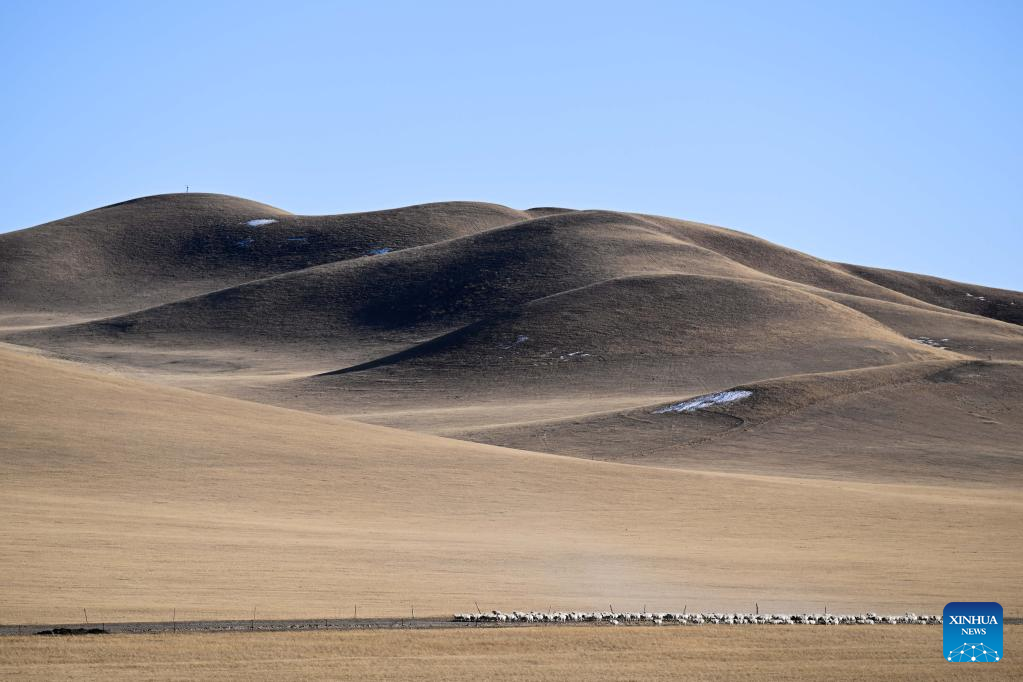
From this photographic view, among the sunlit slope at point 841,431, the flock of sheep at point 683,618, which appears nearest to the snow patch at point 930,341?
the sunlit slope at point 841,431

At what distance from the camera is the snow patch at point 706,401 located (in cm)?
6181

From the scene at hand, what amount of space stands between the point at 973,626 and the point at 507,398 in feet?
181

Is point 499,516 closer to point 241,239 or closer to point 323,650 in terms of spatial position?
point 323,650

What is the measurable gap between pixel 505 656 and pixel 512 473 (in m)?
22.4

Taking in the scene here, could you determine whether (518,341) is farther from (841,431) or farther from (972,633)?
(972,633)

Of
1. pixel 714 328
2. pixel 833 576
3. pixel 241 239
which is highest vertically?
pixel 241 239

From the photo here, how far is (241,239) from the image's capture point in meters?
144

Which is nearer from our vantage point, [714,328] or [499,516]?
[499,516]

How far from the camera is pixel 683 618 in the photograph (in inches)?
860

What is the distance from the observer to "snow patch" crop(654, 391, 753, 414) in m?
61.8

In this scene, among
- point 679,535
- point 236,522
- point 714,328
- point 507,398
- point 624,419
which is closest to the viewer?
point 236,522

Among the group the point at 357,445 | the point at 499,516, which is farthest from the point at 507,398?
the point at 499,516

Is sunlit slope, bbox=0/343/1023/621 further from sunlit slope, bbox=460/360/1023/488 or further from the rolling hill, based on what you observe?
sunlit slope, bbox=460/360/1023/488

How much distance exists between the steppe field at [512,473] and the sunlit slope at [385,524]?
15 cm
